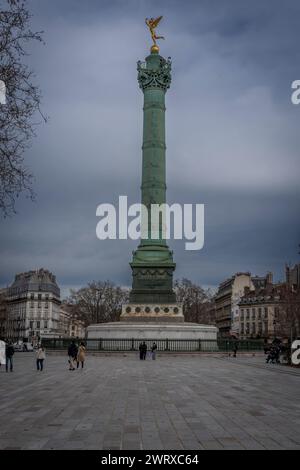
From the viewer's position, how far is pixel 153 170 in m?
55.2

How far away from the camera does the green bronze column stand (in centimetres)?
5331

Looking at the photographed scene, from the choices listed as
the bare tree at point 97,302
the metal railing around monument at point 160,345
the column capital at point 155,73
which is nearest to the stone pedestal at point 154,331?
the metal railing around monument at point 160,345

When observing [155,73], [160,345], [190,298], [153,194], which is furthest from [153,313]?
[190,298]

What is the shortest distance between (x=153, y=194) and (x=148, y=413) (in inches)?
1631

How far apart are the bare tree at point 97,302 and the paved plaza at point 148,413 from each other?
227ft

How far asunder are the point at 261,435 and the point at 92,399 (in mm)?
7095

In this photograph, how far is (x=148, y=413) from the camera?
14.2 meters

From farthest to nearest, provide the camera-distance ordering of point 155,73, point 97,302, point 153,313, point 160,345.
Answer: point 97,302 < point 155,73 < point 153,313 < point 160,345

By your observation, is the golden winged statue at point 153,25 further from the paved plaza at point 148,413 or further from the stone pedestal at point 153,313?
the paved plaza at point 148,413

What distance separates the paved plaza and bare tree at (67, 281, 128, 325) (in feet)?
227

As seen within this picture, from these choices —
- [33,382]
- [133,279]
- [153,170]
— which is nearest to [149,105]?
[153,170]

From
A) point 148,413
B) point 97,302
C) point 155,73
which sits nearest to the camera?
point 148,413

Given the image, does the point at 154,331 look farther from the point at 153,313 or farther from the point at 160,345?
the point at 153,313
